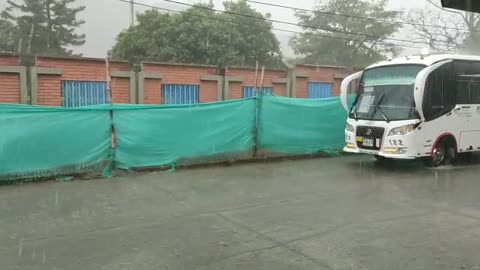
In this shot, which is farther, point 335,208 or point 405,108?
point 405,108

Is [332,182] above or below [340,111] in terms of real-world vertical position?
below

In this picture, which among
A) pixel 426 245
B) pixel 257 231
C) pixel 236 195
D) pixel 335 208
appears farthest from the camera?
pixel 236 195

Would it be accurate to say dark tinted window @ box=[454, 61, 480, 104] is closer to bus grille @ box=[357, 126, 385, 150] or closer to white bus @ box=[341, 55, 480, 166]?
white bus @ box=[341, 55, 480, 166]

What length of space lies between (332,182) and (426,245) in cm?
393

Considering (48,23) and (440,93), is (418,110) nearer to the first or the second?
(440,93)

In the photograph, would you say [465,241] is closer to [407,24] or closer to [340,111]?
[340,111]

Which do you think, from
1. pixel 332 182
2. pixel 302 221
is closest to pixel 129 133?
pixel 332 182

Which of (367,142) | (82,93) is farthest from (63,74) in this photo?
(367,142)

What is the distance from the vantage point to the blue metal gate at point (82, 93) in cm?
1302

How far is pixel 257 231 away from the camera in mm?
6059

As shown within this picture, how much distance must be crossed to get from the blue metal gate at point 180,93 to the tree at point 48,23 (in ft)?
89.9

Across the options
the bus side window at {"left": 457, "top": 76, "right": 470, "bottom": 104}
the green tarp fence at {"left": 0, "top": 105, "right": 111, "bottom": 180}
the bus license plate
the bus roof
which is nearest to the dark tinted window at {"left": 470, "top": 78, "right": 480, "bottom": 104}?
the bus side window at {"left": 457, "top": 76, "right": 470, "bottom": 104}

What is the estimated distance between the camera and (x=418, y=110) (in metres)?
10.6

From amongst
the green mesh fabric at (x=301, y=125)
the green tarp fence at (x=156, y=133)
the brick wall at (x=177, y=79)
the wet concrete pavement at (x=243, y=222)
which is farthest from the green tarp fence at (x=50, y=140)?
the brick wall at (x=177, y=79)
